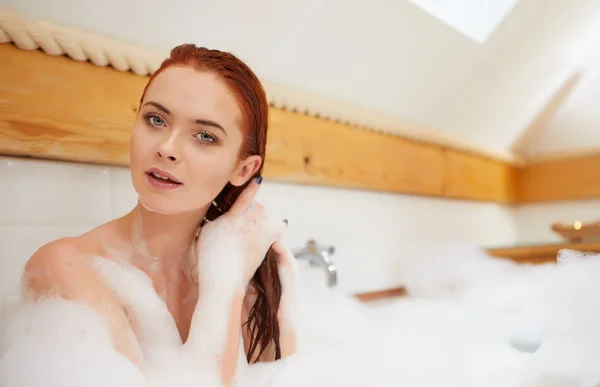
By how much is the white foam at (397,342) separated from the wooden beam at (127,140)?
1.07 feet

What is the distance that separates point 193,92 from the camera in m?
0.72

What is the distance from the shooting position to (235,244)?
823mm

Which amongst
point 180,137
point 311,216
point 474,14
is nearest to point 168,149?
point 180,137

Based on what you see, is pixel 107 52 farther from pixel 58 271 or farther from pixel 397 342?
pixel 397 342

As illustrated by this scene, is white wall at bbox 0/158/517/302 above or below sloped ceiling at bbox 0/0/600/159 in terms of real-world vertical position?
below

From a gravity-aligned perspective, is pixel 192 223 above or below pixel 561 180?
below

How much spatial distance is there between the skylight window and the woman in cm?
106

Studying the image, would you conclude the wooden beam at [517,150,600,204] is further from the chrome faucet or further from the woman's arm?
the woman's arm

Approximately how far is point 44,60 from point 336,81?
82 centimetres

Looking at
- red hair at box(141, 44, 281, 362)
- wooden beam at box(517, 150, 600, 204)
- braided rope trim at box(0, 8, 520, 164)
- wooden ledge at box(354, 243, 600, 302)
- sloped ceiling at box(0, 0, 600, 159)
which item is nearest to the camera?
red hair at box(141, 44, 281, 362)

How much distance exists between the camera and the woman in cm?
69

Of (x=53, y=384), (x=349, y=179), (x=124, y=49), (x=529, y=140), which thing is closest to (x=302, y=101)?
(x=349, y=179)

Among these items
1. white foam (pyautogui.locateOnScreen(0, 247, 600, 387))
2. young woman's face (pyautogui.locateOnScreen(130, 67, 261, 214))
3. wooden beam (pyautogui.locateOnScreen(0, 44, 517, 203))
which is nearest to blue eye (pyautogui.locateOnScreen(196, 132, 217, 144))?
young woman's face (pyautogui.locateOnScreen(130, 67, 261, 214))

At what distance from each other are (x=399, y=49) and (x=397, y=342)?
3.04ft
